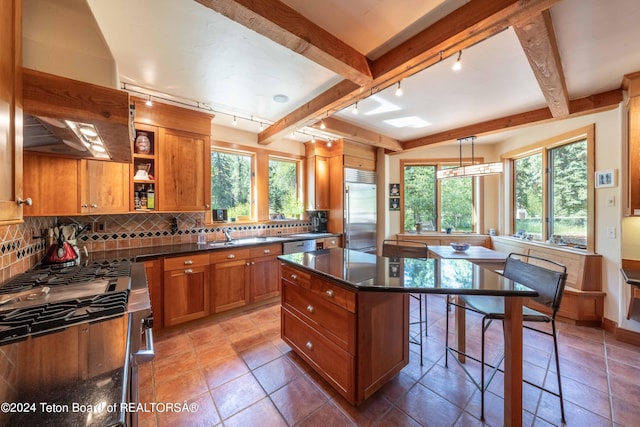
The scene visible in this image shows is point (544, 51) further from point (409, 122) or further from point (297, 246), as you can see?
point (297, 246)

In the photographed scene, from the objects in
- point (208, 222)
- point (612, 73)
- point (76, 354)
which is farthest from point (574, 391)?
point (208, 222)

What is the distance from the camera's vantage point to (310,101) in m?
2.76

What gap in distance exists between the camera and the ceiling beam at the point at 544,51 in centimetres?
148

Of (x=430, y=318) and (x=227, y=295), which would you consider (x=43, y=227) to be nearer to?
(x=227, y=295)

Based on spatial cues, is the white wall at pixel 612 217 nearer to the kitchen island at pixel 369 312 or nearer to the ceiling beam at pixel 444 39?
the kitchen island at pixel 369 312

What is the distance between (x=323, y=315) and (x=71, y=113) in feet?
6.24

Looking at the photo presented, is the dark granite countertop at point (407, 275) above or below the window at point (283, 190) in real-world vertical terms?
below

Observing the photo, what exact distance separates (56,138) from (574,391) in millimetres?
4070

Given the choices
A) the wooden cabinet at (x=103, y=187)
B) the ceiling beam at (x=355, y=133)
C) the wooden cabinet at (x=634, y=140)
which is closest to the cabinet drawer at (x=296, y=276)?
the wooden cabinet at (x=103, y=187)

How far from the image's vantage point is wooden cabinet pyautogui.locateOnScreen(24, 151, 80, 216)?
1.90 metres

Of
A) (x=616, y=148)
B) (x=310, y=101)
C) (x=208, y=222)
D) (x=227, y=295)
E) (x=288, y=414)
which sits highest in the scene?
(x=310, y=101)

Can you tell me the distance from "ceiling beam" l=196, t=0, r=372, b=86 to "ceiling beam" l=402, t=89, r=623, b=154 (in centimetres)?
246

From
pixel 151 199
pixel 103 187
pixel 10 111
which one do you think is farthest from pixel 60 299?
pixel 151 199

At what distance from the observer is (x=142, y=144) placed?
8.92ft
